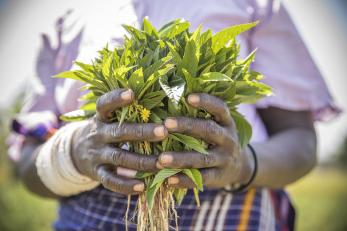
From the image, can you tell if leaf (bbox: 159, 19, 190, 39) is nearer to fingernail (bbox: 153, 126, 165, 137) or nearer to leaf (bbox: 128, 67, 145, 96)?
leaf (bbox: 128, 67, 145, 96)

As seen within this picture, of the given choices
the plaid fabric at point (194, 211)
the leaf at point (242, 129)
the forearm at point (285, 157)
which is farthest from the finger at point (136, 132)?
the forearm at point (285, 157)

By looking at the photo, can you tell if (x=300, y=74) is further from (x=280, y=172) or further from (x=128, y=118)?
Result: (x=128, y=118)

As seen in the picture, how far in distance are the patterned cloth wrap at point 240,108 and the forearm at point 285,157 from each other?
90 millimetres

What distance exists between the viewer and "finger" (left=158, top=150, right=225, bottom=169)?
1530 millimetres

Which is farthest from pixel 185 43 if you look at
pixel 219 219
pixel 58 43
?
pixel 58 43

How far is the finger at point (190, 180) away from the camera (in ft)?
5.19

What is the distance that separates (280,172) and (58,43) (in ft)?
3.64

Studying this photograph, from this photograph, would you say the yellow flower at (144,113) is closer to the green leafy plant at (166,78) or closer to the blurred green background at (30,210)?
the green leafy plant at (166,78)

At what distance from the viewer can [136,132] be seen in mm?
1542

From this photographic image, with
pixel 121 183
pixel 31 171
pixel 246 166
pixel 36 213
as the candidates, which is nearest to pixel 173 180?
pixel 121 183

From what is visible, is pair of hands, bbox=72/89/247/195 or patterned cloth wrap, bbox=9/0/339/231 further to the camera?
patterned cloth wrap, bbox=9/0/339/231

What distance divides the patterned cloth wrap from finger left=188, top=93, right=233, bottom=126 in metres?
0.47

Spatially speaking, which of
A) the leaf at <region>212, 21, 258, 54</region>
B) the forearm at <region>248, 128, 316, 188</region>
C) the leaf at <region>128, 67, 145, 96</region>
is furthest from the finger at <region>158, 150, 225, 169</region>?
the forearm at <region>248, 128, 316, 188</region>

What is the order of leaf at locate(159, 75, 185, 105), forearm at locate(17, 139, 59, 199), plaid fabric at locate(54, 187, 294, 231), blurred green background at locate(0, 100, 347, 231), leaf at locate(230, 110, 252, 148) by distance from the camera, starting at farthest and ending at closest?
blurred green background at locate(0, 100, 347, 231) < forearm at locate(17, 139, 59, 199) < plaid fabric at locate(54, 187, 294, 231) < leaf at locate(230, 110, 252, 148) < leaf at locate(159, 75, 185, 105)
